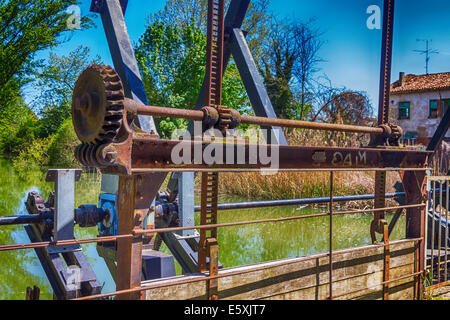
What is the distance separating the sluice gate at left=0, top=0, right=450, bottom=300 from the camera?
200cm

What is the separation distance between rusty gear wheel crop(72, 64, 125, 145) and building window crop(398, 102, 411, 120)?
115 ft

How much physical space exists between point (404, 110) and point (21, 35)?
27.9 meters

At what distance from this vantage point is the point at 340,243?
7.13 metres

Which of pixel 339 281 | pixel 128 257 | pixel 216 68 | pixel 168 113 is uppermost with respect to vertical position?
pixel 216 68

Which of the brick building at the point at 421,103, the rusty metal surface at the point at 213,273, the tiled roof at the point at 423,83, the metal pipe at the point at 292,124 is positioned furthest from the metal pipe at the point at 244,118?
the tiled roof at the point at 423,83

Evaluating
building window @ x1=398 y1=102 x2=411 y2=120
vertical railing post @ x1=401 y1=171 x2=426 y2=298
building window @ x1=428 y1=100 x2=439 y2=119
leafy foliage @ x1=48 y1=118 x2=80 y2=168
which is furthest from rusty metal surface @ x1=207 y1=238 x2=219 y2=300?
building window @ x1=398 y1=102 x2=411 y2=120

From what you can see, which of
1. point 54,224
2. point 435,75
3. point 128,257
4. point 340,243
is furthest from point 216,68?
point 435,75

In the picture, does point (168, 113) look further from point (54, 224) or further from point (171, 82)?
point (171, 82)

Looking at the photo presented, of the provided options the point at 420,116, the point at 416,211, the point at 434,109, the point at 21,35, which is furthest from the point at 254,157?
the point at 420,116

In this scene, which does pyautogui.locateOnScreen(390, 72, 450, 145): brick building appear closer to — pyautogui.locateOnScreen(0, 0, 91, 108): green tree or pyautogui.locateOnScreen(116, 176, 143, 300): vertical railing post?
pyautogui.locateOnScreen(0, 0, 91, 108): green tree

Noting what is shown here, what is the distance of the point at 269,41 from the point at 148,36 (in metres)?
5.80

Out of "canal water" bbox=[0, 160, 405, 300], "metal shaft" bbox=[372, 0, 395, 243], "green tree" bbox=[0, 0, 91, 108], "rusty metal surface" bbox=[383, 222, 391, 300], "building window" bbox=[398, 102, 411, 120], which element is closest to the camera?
"rusty metal surface" bbox=[383, 222, 391, 300]

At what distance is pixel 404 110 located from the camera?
112 feet

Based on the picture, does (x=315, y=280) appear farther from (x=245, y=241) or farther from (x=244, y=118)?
(x=245, y=241)
